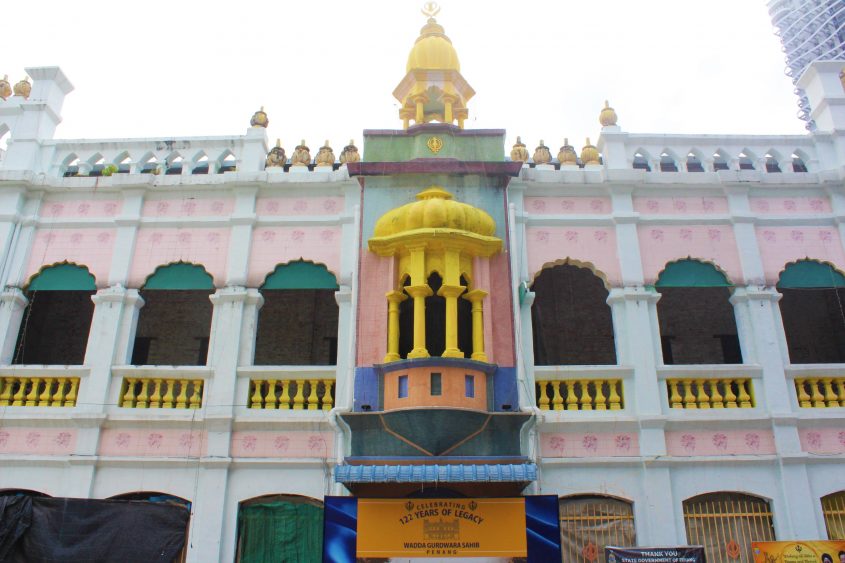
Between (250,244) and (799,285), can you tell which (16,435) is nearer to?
(250,244)

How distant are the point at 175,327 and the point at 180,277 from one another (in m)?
2.45

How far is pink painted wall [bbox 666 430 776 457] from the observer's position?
9.28 metres

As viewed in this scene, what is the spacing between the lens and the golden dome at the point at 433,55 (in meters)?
11.7

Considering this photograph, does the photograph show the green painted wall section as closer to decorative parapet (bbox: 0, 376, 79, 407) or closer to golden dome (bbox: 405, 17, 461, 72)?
golden dome (bbox: 405, 17, 461, 72)

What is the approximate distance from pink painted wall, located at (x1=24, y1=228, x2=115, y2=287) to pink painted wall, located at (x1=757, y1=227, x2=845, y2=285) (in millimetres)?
10339

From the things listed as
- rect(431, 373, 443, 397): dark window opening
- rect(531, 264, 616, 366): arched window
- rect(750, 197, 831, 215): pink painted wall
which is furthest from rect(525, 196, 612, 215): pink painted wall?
rect(431, 373, 443, 397): dark window opening

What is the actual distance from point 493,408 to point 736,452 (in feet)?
11.1

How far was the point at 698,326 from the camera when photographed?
1277 cm

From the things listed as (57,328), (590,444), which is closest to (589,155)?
(590,444)

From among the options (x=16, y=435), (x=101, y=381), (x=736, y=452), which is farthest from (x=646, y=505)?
(x=16, y=435)

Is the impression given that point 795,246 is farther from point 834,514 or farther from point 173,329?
point 173,329

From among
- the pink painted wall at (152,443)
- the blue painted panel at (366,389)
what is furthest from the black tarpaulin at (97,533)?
the blue painted panel at (366,389)

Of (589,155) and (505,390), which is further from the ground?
(589,155)

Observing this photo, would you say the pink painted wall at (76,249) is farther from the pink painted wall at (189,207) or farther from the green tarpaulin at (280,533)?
the green tarpaulin at (280,533)
